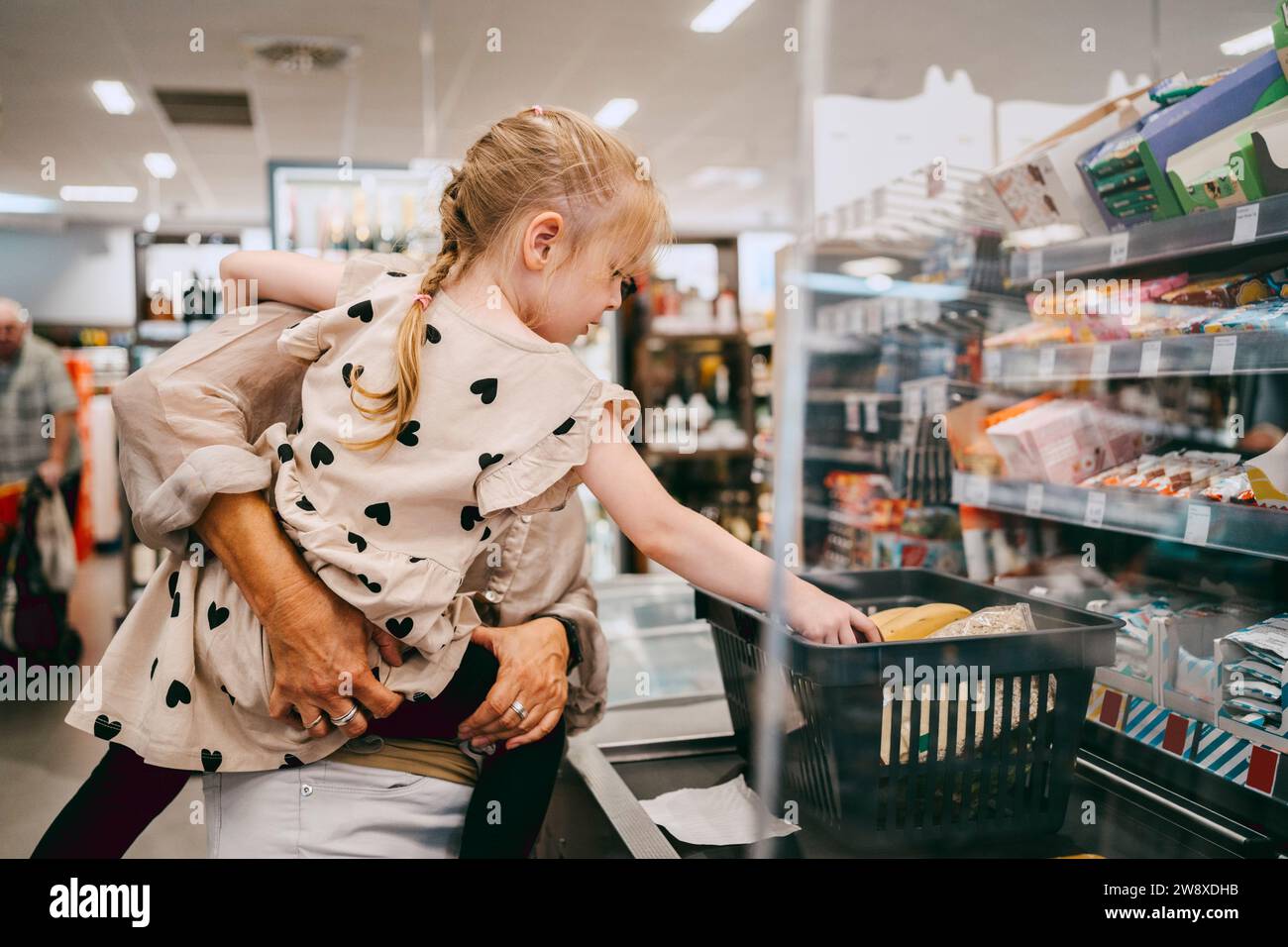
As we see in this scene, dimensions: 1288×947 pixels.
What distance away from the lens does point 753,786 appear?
1.40 m

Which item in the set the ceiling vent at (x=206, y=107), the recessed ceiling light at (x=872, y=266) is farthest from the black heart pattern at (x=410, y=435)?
the ceiling vent at (x=206, y=107)

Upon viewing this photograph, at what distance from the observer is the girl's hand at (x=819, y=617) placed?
1.09m

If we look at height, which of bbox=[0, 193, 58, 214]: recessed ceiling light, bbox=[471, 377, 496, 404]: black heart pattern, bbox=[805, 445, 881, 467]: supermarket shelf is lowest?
bbox=[805, 445, 881, 467]: supermarket shelf

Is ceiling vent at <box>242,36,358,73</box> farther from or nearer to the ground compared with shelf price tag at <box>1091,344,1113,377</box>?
farther from the ground

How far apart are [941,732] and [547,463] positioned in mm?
579

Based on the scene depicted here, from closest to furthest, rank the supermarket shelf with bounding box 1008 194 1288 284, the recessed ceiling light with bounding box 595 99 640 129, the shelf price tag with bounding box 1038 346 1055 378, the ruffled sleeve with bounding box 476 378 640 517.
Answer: the ruffled sleeve with bounding box 476 378 640 517
the supermarket shelf with bounding box 1008 194 1288 284
the shelf price tag with bounding box 1038 346 1055 378
the recessed ceiling light with bounding box 595 99 640 129

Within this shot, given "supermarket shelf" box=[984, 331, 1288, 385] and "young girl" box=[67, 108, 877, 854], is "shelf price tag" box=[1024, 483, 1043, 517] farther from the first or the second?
"young girl" box=[67, 108, 877, 854]

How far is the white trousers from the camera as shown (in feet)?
3.54

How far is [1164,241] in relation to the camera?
140 cm

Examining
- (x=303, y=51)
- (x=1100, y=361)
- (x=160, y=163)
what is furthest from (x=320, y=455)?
(x=160, y=163)

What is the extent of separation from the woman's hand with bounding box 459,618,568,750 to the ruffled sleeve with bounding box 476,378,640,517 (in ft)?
0.65

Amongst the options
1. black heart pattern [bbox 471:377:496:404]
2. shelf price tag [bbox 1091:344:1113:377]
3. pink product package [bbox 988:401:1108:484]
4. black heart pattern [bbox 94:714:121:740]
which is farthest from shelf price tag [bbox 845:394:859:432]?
black heart pattern [bbox 94:714:121:740]

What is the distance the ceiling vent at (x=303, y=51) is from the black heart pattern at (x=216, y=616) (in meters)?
1.70

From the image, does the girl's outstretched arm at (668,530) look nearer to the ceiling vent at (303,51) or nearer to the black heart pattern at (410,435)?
the black heart pattern at (410,435)
